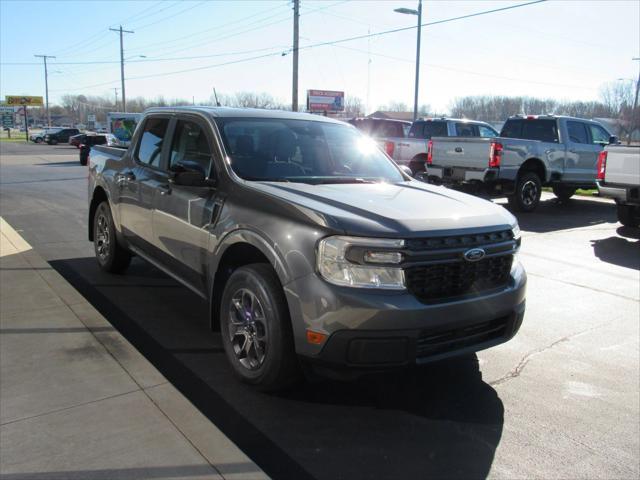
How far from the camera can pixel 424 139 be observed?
15781mm

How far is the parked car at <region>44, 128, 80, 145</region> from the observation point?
57.2 metres

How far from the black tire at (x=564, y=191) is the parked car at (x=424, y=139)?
278cm

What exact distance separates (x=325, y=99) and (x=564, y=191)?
49.1 metres

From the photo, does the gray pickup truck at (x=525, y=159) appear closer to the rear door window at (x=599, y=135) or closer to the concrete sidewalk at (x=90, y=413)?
the rear door window at (x=599, y=135)

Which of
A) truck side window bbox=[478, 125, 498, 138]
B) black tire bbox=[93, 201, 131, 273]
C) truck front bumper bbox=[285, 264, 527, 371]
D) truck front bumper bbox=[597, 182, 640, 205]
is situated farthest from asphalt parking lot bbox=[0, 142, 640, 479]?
truck side window bbox=[478, 125, 498, 138]

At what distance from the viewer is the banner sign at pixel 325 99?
60.0m

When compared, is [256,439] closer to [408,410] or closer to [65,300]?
[408,410]

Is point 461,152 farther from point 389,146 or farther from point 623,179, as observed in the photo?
point 623,179

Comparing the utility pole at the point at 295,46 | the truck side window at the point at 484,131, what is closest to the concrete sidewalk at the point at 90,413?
the truck side window at the point at 484,131

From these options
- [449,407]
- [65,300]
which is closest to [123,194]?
[65,300]

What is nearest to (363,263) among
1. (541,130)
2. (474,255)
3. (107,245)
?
(474,255)

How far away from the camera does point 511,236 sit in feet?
12.0

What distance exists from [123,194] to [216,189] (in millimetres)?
2019

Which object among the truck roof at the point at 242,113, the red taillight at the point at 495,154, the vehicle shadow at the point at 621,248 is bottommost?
the vehicle shadow at the point at 621,248
